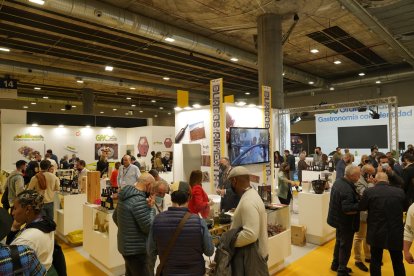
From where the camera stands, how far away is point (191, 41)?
29.4 feet

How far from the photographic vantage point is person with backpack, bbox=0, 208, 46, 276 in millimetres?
1397

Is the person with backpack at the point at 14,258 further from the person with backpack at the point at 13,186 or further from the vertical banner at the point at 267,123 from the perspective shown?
the vertical banner at the point at 267,123

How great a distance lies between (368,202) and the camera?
11.1 feet

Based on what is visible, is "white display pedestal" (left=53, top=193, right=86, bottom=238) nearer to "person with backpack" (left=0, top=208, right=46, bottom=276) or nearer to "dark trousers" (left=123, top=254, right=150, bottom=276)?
"dark trousers" (left=123, top=254, right=150, bottom=276)

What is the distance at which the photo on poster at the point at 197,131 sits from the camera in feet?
24.2

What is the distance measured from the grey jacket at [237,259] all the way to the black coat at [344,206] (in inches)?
65.9

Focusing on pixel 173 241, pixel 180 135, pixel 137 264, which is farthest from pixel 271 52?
pixel 173 241

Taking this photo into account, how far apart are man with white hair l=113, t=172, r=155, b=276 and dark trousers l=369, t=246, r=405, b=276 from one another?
2371 millimetres

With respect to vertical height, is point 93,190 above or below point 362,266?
above

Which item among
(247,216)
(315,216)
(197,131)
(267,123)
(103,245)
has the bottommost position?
(103,245)

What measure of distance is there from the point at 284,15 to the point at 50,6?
5406mm

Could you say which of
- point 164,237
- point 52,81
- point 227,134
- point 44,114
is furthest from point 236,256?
point 52,81

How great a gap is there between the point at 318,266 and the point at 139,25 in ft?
20.8

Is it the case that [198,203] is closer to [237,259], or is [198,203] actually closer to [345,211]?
[237,259]
